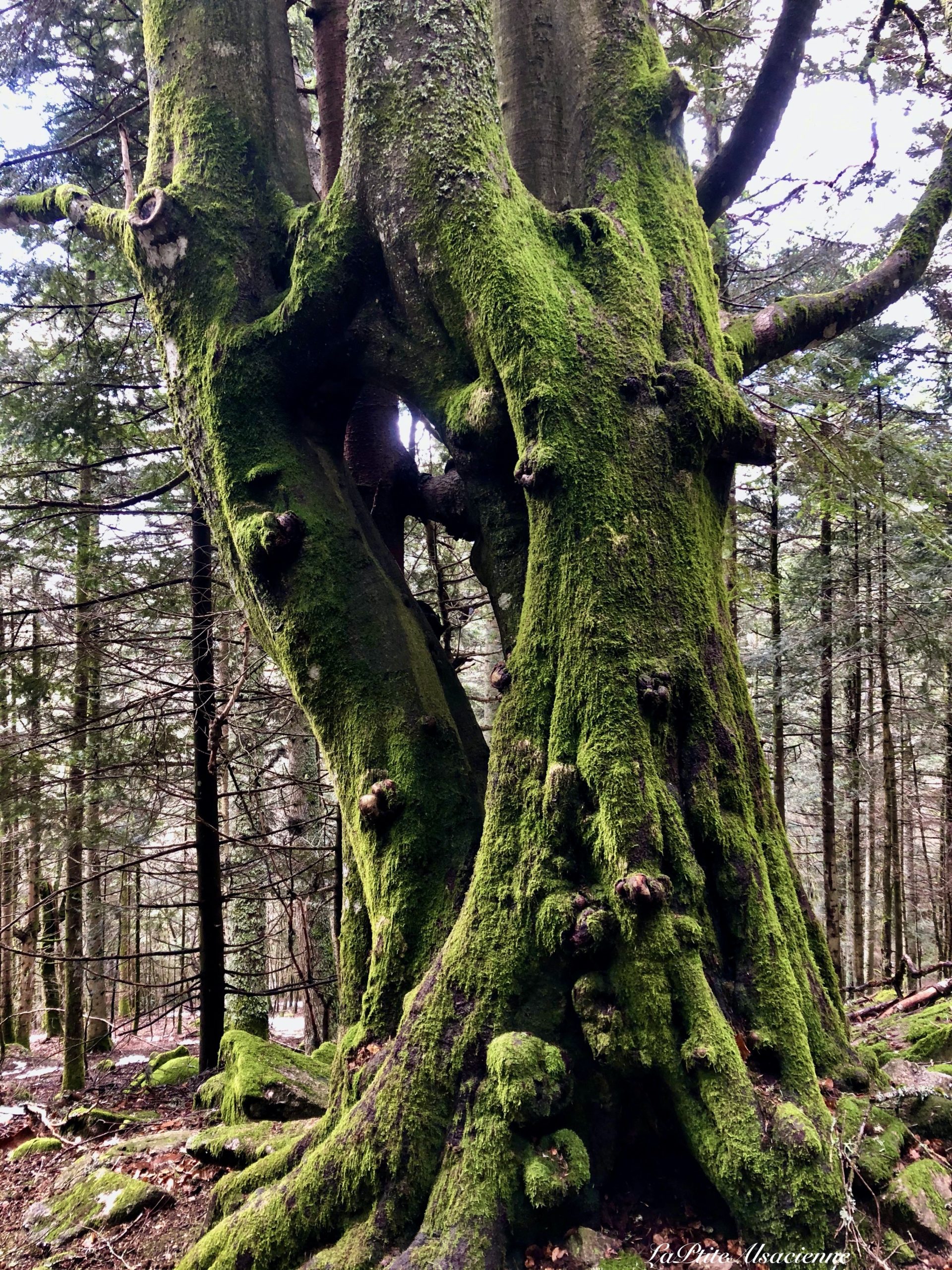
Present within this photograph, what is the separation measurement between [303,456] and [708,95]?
566 centimetres

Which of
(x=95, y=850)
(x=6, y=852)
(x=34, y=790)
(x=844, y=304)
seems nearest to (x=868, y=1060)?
(x=844, y=304)

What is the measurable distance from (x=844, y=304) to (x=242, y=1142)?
508 centimetres

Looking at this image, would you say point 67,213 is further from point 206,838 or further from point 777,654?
point 777,654

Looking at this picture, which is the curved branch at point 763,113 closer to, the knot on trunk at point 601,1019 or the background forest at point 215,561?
the background forest at point 215,561

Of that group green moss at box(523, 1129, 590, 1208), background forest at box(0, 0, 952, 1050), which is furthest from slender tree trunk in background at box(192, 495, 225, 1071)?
green moss at box(523, 1129, 590, 1208)

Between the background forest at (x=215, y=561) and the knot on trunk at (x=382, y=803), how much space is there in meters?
0.85

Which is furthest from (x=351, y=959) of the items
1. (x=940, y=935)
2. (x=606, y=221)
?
(x=940, y=935)

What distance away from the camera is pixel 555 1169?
86.3 inches

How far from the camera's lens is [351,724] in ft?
10.2

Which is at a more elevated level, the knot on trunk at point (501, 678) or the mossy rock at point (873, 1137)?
the knot on trunk at point (501, 678)

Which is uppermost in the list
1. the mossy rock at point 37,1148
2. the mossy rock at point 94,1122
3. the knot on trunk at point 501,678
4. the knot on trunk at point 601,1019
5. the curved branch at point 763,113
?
the curved branch at point 763,113

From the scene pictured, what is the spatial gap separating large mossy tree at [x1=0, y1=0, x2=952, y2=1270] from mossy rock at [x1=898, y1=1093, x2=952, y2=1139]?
311 millimetres

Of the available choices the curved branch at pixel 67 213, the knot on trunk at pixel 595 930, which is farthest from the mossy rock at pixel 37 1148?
the curved branch at pixel 67 213

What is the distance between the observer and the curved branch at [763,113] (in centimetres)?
329
